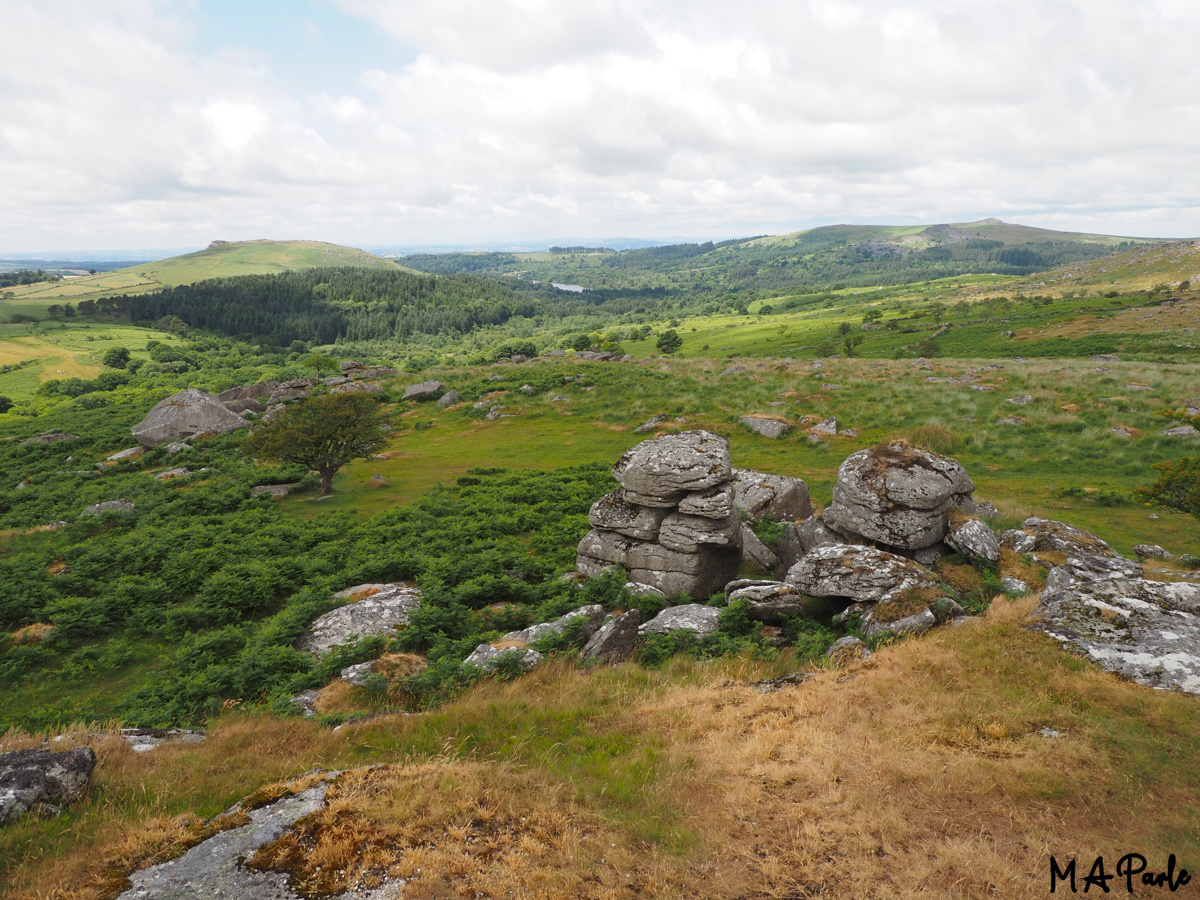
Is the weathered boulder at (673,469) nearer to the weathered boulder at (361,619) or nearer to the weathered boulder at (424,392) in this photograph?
the weathered boulder at (361,619)

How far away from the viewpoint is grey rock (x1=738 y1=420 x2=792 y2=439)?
38469mm

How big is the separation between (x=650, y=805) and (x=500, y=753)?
2.82 m

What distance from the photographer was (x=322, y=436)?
31297mm

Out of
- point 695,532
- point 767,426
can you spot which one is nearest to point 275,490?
point 695,532

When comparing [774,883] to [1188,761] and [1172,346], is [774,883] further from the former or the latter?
[1172,346]

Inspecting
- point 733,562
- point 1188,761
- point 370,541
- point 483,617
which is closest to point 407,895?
point 483,617

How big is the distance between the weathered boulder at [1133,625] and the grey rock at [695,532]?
27.3 feet

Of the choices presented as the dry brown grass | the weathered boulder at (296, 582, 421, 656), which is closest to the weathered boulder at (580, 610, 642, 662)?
the dry brown grass

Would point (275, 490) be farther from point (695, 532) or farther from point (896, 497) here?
point (896, 497)

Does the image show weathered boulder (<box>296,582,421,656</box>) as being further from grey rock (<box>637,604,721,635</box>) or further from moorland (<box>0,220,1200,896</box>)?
grey rock (<box>637,604,721,635</box>)

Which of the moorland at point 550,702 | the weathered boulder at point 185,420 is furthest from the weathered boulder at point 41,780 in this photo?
the weathered boulder at point 185,420

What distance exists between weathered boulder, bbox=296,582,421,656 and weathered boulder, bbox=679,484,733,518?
9450 millimetres

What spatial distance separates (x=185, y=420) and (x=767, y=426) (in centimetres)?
4830

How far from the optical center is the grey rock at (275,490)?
31.3m
